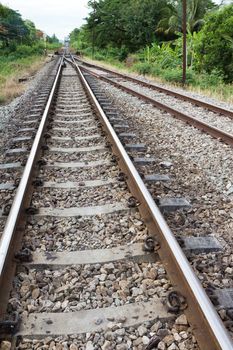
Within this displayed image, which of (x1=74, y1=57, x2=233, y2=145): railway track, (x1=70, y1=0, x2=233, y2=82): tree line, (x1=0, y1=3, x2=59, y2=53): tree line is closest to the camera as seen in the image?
(x1=74, y1=57, x2=233, y2=145): railway track

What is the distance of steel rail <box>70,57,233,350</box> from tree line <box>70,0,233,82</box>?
675 inches

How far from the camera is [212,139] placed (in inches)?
279

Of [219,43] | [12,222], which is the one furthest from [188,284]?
[219,43]

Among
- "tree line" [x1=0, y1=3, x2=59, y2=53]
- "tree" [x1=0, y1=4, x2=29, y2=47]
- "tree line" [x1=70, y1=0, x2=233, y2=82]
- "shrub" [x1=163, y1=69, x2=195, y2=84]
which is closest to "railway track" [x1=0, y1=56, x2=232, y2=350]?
"shrub" [x1=163, y1=69, x2=195, y2=84]

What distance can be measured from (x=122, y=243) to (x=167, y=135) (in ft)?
14.6

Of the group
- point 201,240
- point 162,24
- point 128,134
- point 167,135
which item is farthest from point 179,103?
point 162,24

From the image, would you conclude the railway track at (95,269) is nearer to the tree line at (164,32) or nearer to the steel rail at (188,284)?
the steel rail at (188,284)

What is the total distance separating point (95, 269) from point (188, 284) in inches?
29.4

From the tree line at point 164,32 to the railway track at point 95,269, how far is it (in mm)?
16463

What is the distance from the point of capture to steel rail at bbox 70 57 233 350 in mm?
2113

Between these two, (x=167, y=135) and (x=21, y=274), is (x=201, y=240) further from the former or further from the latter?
(x=167, y=135)

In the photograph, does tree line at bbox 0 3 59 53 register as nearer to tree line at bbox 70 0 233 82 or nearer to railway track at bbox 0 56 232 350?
tree line at bbox 70 0 233 82

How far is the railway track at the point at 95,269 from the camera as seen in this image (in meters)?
2.35

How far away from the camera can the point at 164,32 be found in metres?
38.2
